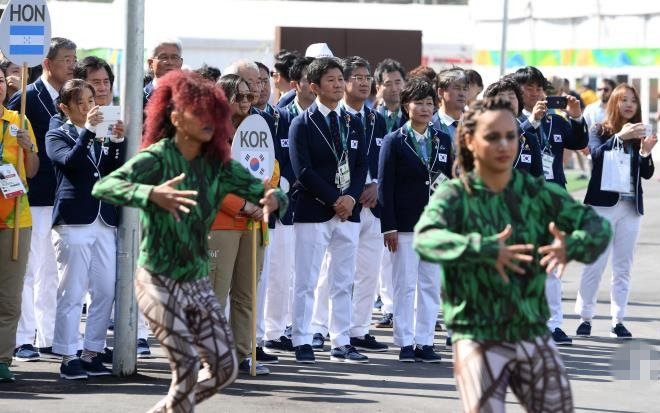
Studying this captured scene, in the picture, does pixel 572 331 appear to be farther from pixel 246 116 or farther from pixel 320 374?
pixel 246 116

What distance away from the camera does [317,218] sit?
10.3 meters

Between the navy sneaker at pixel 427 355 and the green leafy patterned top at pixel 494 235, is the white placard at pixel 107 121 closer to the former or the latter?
the navy sneaker at pixel 427 355

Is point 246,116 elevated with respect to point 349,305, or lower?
elevated

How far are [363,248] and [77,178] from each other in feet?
9.36

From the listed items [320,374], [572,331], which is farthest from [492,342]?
[572,331]

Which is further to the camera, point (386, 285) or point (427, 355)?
point (386, 285)

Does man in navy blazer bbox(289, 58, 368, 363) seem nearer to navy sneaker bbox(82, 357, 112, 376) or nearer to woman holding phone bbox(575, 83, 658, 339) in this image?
navy sneaker bbox(82, 357, 112, 376)

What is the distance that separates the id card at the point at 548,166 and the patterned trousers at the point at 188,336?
202 inches

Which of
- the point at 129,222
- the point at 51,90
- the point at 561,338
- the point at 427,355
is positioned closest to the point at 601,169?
the point at 561,338

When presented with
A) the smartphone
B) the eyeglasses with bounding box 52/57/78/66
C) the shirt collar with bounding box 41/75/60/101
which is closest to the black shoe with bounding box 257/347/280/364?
the shirt collar with bounding box 41/75/60/101

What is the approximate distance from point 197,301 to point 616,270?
6.19 metres

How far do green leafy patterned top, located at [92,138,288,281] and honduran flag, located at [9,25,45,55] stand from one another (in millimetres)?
3640

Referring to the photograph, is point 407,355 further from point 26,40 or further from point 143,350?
point 26,40

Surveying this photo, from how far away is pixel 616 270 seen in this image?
38.9ft
